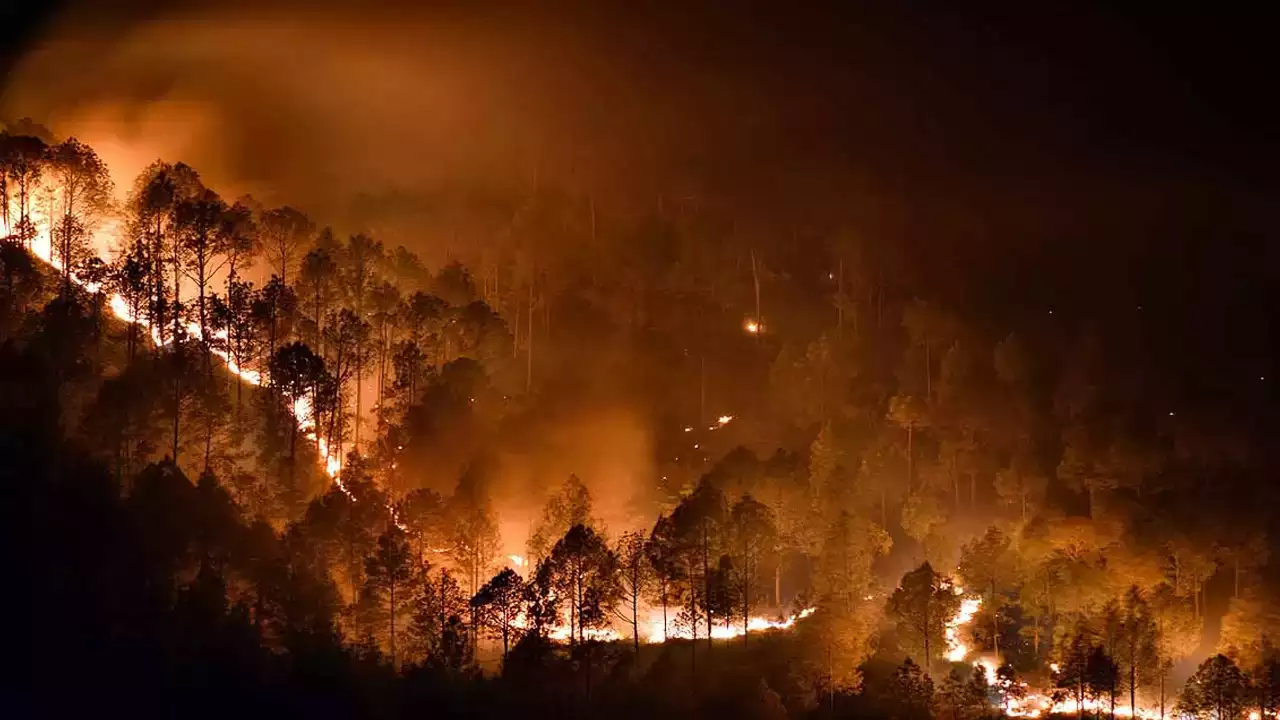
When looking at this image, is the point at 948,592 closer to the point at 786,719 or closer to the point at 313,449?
the point at 786,719

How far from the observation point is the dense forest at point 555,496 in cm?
4047

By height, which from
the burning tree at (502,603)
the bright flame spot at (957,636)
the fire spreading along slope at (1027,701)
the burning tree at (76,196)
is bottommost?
the fire spreading along slope at (1027,701)

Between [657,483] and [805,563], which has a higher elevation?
[657,483]

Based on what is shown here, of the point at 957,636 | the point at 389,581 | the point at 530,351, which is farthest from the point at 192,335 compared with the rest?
the point at 957,636

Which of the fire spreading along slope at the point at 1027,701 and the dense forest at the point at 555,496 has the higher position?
the dense forest at the point at 555,496

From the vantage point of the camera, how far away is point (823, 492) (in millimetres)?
55531

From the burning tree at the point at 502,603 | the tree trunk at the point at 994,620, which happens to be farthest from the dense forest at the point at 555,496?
the tree trunk at the point at 994,620

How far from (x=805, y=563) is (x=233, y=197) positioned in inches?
1687

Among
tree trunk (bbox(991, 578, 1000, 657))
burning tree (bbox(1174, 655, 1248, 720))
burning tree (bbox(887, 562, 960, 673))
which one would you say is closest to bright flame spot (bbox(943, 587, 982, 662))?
tree trunk (bbox(991, 578, 1000, 657))

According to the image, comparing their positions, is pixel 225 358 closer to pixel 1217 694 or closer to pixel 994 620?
pixel 994 620

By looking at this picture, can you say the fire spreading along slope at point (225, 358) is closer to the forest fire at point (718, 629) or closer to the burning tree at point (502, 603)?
the burning tree at point (502, 603)

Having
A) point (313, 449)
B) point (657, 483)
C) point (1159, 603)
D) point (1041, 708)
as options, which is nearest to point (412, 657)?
point (313, 449)

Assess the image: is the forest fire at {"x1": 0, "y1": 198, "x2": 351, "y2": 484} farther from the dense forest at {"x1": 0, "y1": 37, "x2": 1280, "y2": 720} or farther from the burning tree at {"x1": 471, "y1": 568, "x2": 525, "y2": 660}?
the burning tree at {"x1": 471, "y1": 568, "x2": 525, "y2": 660}

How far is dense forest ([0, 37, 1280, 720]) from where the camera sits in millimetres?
40469
